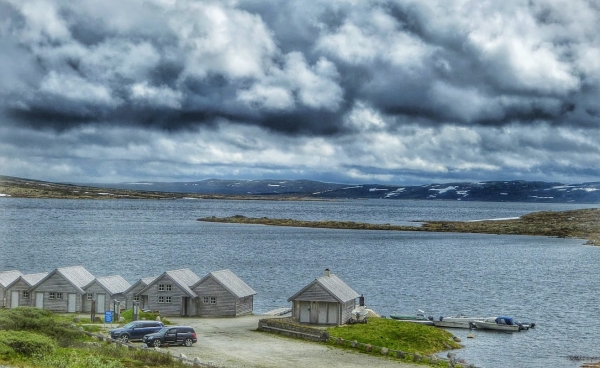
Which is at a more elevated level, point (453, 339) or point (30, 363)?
point (30, 363)

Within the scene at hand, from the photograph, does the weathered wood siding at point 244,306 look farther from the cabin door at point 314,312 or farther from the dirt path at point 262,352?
the cabin door at point 314,312

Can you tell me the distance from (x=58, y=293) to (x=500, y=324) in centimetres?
4207

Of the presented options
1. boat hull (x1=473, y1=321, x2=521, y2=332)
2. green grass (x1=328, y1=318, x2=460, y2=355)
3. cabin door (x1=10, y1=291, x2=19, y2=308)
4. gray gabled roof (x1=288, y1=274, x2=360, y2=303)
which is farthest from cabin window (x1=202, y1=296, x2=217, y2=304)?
boat hull (x1=473, y1=321, x2=521, y2=332)

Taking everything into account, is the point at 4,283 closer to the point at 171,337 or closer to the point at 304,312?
the point at 171,337

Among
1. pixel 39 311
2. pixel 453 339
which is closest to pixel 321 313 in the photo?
pixel 453 339

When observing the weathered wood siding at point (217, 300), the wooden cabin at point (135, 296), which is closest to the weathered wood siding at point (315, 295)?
the weathered wood siding at point (217, 300)

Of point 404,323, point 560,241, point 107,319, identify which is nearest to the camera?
point 107,319

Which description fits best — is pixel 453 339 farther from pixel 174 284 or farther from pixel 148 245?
pixel 148 245

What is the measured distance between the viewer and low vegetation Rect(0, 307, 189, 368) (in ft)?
121

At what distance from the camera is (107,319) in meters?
59.0

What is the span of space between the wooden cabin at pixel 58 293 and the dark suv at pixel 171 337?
1775cm

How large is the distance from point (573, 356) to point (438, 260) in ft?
273

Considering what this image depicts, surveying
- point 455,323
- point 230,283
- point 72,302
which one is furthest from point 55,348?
point 455,323

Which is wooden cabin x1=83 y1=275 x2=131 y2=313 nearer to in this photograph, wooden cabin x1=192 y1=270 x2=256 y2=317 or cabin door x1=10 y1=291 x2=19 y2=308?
cabin door x1=10 y1=291 x2=19 y2=308
